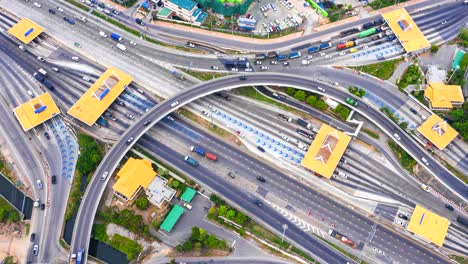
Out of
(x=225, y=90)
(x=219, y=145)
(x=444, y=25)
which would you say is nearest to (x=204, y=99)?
(x=225, y=90)

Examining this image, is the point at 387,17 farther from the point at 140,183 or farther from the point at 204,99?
the point at 140,183

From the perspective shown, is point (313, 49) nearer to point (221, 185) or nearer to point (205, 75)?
point (205, 75)

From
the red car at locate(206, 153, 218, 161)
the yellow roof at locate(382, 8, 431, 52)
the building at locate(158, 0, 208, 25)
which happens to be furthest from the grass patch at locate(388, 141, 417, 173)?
the building at locate(158, 0, 208, 25)

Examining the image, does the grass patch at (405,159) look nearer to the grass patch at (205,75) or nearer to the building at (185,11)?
the grass patch at (205,75)

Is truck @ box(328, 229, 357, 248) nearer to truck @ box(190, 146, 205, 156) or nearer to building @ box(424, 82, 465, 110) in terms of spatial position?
truck @ box(190, 146, 205, 156)

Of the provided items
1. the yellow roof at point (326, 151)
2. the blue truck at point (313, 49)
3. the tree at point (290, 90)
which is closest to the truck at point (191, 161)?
the yellow roof at point (326, 151)

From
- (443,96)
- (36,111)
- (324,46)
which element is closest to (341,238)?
(443,96)

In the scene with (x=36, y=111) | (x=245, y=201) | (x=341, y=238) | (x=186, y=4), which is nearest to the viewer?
(x=341, y=238)
